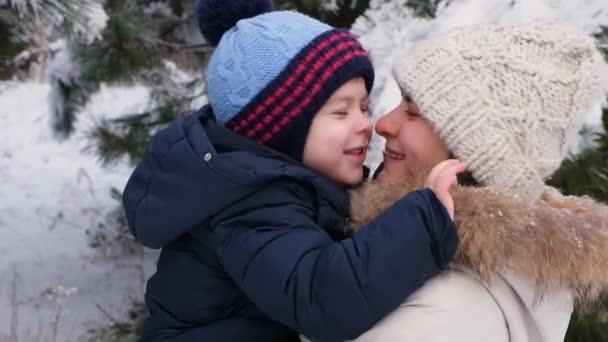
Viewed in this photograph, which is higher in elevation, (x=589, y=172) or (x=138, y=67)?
(x=589, y=172)

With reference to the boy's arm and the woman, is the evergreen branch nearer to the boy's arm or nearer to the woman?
the woman

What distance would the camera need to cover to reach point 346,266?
124 centimetres

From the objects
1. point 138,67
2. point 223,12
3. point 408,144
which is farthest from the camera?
point 138,67

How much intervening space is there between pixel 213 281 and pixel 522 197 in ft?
2.00

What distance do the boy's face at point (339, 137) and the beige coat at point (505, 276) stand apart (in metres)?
0.23

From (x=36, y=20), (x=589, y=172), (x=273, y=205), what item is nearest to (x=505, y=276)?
(x=273, y=205)

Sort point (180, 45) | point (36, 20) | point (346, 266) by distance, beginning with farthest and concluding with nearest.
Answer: point (180, 45) → point (36, 20) → point (346, 266)

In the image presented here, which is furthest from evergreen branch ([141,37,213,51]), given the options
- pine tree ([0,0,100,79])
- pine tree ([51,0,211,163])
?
pine tree ([0,0,100,79])

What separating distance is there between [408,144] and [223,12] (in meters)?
0.52

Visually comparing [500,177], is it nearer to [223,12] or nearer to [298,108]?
[298,108]

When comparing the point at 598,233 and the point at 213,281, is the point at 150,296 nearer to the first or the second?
the point at 213,281

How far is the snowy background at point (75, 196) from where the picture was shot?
2.41m

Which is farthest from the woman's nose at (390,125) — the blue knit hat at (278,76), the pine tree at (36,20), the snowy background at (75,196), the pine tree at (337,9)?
the pine tree at (337,9)

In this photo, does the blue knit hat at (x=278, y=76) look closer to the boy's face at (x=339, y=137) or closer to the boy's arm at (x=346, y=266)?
the boy's face at (x=339, y=137)
